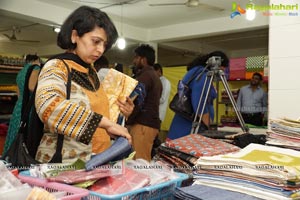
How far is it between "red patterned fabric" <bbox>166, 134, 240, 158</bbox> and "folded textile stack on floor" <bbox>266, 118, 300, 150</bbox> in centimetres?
16

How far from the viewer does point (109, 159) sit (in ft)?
2.40

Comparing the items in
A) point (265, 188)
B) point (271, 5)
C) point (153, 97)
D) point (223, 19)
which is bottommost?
point (265, 188)

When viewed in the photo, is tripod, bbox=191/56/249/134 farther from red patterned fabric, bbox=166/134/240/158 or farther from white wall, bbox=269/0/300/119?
red patterned fabric, bbox=166/134/240/158

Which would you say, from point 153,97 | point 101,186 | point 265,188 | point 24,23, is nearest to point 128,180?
point 101,186

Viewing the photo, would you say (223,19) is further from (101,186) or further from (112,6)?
(101,186)

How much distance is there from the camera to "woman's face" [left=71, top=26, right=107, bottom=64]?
1.15m

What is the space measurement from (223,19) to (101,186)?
216 inches

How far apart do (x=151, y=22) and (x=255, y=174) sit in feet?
18.8

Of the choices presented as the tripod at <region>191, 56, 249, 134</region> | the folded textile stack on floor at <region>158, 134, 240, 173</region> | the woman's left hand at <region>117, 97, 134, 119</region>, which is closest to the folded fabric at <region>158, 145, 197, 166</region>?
the folded textile stack on floor at <region>158, 134, 240, 173</region>

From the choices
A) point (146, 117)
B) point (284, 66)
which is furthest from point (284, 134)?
point (146, 117)

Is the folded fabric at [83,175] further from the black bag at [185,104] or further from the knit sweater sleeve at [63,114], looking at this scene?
the black bag at [185,104]

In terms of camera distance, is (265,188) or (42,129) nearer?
(265,188)

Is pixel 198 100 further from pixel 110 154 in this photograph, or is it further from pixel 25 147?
pixel 110 154

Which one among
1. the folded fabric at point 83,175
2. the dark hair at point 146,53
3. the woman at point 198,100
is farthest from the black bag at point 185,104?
the folded fabric at point 83,175
